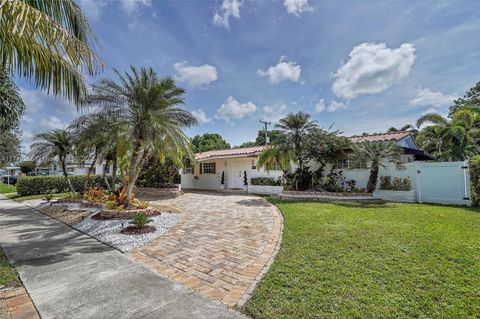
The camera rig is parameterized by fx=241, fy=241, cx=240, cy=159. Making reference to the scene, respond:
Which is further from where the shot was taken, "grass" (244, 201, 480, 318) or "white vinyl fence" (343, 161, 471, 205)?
"white vinyl fence" (343, 161, 471, 205)

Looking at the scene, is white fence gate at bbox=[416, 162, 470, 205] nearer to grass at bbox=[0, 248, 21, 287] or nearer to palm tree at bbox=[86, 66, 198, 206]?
palm tree at bbox=[86, 66, 198, 206]

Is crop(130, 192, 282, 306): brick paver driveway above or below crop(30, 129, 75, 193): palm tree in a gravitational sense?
below

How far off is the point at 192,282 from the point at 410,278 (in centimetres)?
375

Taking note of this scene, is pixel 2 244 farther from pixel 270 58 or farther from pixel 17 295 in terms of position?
pixel 270 58

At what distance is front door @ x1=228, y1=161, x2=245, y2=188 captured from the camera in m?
22.3

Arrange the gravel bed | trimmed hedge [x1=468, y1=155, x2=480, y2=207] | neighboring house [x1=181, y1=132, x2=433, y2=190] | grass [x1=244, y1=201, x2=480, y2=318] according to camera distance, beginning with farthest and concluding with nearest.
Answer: neighboring house [x1=181, y1=132, x2=433, y2=190], trimmed hedge [x1=468, y1=155, x2=480, y2=207], the gravel bed, grass [x1=244, y1=201, x2=480, y2=318]

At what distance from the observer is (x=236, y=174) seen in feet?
74.4

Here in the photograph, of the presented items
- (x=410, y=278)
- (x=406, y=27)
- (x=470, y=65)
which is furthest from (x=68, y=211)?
(x=470, y=65)

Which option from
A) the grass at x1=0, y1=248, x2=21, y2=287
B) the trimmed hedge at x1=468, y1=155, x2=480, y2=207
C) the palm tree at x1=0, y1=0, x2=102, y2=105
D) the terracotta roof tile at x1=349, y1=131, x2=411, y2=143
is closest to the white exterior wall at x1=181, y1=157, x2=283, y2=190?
the terracotta roof tile at x1=349, y1=131, x2=411, y2=143

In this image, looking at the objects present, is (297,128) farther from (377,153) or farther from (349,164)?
(377,153)

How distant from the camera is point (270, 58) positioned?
14430mm

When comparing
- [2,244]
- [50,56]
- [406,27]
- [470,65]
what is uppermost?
→ [406,27]

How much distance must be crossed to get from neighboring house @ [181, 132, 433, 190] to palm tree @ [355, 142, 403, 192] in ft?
4.25

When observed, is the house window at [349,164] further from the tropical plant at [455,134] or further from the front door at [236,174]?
the front door at [236,174]
